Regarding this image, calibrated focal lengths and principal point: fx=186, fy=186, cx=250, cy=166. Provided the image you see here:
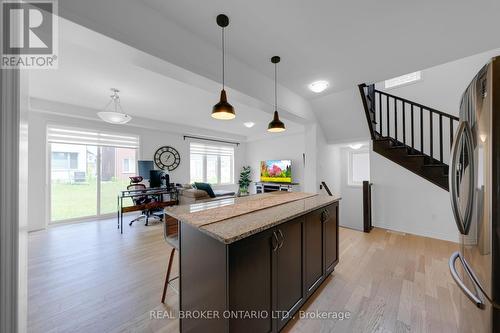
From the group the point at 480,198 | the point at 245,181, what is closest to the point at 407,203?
the point at 480,198

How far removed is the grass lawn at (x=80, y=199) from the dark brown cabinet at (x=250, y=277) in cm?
466

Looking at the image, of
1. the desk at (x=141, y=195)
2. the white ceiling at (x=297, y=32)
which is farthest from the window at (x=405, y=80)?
the desk at (x=141, y=195)

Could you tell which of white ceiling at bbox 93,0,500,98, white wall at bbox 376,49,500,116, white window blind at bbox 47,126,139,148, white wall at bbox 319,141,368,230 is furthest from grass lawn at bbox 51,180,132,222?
white wall at bbox 376,49,500,116

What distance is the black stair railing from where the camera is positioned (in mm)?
3221

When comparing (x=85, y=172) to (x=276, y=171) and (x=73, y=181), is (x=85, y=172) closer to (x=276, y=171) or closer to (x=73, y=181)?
(x=73, y=181)

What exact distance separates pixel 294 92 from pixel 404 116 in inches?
85.5

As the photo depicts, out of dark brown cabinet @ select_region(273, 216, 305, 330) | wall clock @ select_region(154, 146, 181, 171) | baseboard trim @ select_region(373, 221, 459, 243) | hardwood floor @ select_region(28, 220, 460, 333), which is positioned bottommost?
hardwood floor @ select_region(28, 220, 460, 333)

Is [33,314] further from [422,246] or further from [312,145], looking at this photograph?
[422,246]

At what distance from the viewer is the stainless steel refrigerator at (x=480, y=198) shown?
2.71 ft

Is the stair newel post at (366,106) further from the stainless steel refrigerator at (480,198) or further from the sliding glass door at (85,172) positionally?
the sliding glass door at (85,172)

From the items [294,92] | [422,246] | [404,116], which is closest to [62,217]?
[294,92]

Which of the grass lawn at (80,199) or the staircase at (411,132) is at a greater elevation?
the staircase at (411,132)

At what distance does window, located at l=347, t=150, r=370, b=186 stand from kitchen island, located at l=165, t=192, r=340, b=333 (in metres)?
4.26

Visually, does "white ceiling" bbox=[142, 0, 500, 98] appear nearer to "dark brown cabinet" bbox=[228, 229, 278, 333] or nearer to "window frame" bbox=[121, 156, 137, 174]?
"dark brown cabinet" bbox=[228, 229, 278, 333]
